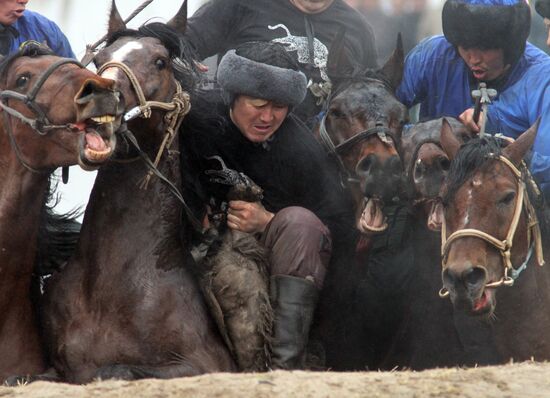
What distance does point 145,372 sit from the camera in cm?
551

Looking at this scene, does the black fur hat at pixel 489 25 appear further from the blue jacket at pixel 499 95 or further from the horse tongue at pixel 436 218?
the horse tongue at pixel 436 218

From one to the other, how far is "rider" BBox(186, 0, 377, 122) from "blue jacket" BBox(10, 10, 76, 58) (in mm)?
706

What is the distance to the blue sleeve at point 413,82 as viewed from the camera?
7.20 meters

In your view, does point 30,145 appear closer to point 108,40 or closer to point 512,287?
point 108,40

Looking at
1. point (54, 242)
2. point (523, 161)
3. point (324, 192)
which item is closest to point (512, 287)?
point (523, 161)

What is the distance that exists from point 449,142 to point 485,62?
0.66 m

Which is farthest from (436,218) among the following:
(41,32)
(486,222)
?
(41,32)

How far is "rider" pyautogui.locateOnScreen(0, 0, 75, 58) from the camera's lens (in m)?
6.58

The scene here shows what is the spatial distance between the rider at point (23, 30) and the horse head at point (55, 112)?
1.01 meters

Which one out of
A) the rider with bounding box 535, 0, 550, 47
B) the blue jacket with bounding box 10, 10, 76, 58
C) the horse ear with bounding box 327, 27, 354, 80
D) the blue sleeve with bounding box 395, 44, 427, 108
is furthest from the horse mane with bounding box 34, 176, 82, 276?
the rider with bounding box 535, 0, 550, 47

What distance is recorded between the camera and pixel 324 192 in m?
6.52

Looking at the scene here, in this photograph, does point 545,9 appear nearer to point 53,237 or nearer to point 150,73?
point 150,73

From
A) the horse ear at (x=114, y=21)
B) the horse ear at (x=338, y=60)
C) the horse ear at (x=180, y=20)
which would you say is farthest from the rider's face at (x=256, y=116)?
the horse ear at (x=338, y=60)

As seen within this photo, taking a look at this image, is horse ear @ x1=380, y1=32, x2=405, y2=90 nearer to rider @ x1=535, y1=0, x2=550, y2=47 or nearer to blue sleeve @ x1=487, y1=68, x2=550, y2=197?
blue sleeve @ x1=487, y1=68, x2=550, y2=197
